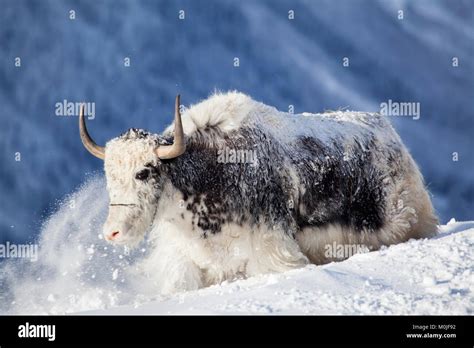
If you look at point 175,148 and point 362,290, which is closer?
point 362,290

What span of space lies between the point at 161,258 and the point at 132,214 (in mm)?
1670

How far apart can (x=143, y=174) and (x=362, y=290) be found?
3177 mm

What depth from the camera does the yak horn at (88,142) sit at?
915cm

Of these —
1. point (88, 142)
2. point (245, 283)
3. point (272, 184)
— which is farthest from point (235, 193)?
point (88, 142)

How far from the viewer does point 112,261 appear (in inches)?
443

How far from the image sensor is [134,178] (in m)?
8.39

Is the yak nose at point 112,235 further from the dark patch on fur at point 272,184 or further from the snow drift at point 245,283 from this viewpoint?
the dark patch on fur at point 272,184

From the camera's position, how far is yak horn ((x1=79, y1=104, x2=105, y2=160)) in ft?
30.0

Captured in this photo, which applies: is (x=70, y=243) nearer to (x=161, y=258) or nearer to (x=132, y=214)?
(x=161, y=258)

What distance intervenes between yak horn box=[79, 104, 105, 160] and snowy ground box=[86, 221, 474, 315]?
242cm

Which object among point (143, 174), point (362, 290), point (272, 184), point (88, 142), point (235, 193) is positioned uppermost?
point (88, 142)

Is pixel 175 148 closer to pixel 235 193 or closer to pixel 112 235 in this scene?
pixel 235 193

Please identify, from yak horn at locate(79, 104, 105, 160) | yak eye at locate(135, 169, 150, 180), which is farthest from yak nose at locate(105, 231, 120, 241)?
yak horn at locate(79, 104, 105, 160)
